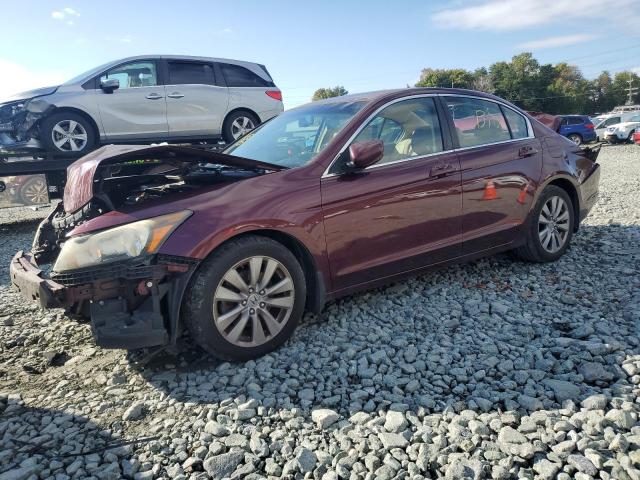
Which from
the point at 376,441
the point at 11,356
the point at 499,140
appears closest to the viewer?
the point at 376,441

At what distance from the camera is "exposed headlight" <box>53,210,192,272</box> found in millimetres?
2873

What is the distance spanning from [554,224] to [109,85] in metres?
6.44

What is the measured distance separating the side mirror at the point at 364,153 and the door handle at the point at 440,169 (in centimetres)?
64

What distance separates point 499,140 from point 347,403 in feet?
9.62

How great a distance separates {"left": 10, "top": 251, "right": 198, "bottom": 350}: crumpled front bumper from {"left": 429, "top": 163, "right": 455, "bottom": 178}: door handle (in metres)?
2.01

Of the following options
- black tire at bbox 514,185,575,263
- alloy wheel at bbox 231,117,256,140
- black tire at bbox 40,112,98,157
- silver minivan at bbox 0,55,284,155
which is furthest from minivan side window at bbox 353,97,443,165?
black tire at bbox 40,112,98,157

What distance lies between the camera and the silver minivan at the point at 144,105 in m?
7.21

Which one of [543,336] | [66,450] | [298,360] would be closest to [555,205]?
[543,336]

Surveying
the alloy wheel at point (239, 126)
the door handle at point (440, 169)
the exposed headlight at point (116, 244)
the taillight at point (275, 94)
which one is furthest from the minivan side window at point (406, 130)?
the taillight at point (275, 94)

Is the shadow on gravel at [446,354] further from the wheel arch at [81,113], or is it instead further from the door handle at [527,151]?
the wheel arch at [81,113]

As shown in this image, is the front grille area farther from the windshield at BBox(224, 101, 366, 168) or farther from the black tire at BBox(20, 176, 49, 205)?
the black tire at BBox(20, 176, 49, 205)

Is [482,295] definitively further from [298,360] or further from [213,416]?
[213,416]

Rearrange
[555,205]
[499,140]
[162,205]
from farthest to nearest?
[555,205] → [499,140] → [162,205]

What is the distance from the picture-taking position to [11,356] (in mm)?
3633
